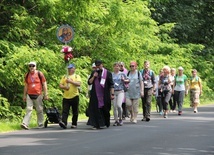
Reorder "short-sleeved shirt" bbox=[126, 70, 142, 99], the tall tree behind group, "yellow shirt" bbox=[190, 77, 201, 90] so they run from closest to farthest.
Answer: "short-sleeved shirt" bbox=[126, 70, 142, 99]
"yellow shirt" bbox=[190, 77, 201, 90]
the tall tree behind group

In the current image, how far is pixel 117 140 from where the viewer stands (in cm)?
1423

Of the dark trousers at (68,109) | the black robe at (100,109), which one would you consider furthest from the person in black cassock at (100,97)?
the dark trousers at (68,109)

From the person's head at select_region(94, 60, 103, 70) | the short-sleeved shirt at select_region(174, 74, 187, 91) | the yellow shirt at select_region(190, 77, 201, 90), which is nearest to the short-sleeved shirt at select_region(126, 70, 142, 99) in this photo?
the person's head at select_region(94, 60, 103, 70)

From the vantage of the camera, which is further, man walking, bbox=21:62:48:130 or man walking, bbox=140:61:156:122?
man walking, bbox=140:61:156:122

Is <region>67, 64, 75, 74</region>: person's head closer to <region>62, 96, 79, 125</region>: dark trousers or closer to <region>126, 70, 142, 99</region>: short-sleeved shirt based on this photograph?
<region>62, 96, 79, 125</region>: dark trousers

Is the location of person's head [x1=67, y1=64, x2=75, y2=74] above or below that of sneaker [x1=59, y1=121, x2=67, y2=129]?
above

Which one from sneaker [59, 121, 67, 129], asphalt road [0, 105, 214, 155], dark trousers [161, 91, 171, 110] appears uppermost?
dark trousers [161, 91, 171, 110]

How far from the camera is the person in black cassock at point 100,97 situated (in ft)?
57.4

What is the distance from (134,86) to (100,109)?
8.13 feet

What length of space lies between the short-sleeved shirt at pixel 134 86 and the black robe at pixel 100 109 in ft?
6.26

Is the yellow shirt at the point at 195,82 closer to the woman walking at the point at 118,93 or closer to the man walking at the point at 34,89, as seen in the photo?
the woman walking at the point at 118,93

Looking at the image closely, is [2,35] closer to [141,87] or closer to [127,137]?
[141,87]

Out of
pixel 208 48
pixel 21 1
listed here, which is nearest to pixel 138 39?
pixel 21 1

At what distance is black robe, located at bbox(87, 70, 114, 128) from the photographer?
57.1ft
